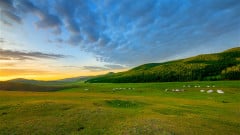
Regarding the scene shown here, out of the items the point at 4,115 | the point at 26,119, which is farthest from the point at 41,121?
the point at 4,115

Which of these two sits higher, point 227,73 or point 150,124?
point 227,73

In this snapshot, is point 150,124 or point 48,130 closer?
point 48,130

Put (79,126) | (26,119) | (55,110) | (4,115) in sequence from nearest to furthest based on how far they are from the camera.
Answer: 1. (79,126)
2. (26,119)
3. (4,115)
4. (55,110)

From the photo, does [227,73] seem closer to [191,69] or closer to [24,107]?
[191,69]

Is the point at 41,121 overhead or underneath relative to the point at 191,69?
underneath

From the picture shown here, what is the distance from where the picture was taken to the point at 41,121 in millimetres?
23328

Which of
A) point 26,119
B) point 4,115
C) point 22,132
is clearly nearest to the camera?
point 22,132

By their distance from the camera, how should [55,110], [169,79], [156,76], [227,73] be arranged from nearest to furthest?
[55,110] < [227,73] < [169,79] < [156,76]

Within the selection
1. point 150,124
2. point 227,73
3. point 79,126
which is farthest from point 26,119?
point 227,73

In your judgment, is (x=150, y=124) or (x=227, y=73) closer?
(x=150, y=124)

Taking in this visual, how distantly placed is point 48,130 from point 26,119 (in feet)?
18.8

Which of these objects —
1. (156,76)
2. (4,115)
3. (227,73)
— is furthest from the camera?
(156,76)

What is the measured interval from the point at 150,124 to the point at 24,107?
21670 mm

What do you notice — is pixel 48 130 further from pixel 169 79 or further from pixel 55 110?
pixel 169 79
